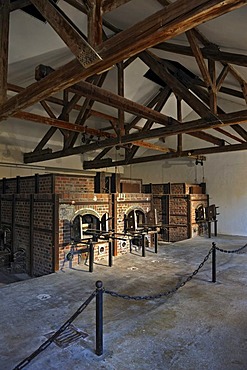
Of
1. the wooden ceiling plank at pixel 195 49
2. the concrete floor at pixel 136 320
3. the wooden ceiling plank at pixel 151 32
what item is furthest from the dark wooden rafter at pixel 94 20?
A: the concrete floor at pixel 136 320

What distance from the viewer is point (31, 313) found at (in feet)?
10.9

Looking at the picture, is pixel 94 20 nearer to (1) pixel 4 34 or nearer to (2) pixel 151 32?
(2) pixel 151 32

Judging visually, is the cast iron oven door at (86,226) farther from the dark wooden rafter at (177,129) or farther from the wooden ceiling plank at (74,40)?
the wooden ceiling plank at (74,40)

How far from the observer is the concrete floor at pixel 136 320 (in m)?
2.40

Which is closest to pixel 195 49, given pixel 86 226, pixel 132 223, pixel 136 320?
pixel 136 320

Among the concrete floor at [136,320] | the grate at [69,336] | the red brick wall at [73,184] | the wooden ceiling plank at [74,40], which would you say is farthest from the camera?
the red brick wall at [73,184]

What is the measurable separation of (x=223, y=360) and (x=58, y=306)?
2106 mm

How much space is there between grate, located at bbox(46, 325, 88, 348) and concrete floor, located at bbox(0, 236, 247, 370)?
0.04 metres

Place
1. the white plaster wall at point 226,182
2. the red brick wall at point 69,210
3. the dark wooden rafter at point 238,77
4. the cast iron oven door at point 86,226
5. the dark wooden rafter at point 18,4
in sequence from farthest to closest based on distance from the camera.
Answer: the white plaster wall at point 226,182 → the cast iron oven door at point 86,226 → the red brick wall at point 69,210 → the dark wooden rafter at point 238,77 → the dark wooden rafter at point 18,4

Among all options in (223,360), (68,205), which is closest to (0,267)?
(68,205)

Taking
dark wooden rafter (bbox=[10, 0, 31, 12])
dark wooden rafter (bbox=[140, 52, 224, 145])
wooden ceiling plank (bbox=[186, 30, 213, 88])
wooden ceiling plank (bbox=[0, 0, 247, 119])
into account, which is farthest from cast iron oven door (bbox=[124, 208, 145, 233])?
dark wooden rafter (bbox=[10, 0, 31, 12])

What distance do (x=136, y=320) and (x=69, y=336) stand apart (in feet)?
2.67

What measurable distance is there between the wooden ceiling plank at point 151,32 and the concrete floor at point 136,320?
8.59 feet

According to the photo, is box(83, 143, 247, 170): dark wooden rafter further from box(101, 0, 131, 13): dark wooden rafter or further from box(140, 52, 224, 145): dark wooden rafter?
box(101, 0, 131, 13): dark wooden rafter
